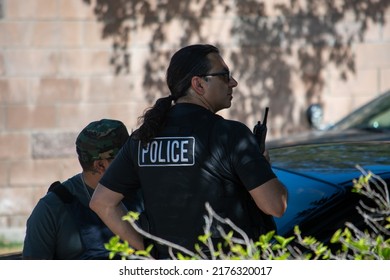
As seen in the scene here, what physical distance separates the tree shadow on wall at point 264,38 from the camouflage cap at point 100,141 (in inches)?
244

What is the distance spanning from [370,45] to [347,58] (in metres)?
0.27

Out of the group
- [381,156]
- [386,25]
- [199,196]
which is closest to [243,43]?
[386,25]

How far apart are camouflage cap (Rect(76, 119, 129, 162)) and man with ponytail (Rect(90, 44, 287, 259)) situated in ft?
1.48

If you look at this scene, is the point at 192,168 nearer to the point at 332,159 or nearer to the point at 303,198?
the point at 303,198

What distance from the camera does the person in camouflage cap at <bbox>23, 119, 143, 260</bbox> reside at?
438cm

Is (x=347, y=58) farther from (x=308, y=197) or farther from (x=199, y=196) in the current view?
(x=199, y=196)

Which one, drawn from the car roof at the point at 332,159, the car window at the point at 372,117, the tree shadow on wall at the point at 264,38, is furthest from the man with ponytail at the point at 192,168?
the tree shadow on wall at the point at 264,38

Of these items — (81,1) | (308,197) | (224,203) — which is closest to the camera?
(224,203)

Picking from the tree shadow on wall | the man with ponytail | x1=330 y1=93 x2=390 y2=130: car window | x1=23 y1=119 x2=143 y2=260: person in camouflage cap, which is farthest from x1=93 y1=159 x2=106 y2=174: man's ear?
the tree shadow on wall

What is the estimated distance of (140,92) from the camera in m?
10.8

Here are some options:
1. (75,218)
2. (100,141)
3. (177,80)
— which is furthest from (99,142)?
(177,80)

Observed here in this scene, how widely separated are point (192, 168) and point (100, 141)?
2.52 ft

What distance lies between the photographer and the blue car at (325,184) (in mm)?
4539

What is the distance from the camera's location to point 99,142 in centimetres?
455
